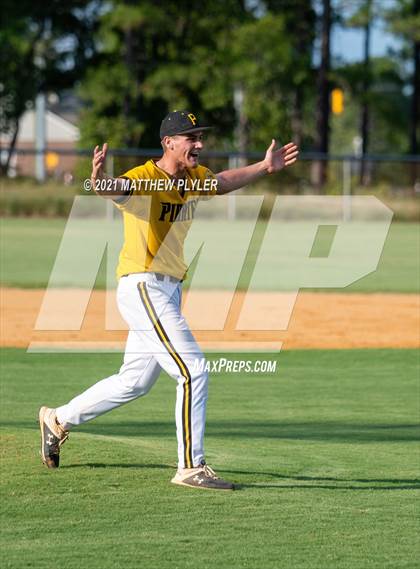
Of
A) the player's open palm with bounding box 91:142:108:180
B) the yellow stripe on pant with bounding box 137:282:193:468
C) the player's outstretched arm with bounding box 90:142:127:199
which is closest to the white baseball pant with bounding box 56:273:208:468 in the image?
the yellow stripe on pant with bounding box 137:282:193:468

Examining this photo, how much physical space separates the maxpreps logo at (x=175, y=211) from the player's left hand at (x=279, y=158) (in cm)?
72

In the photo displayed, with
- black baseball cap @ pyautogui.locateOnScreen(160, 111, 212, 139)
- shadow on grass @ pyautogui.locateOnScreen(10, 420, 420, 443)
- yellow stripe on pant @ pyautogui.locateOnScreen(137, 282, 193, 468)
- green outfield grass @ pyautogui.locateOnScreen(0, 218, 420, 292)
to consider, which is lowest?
green outfield grass @ pyautogui.locateOnScreen(0, 218, 420, 292)

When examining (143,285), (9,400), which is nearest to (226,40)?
(9,400)

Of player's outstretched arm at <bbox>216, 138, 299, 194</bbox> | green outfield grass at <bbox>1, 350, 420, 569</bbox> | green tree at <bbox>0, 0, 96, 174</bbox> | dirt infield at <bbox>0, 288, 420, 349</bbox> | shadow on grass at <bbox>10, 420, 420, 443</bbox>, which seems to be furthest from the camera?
green tree at <bbox>0, 0, 96, 174</bbox>

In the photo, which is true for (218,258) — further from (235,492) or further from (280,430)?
(235,492)

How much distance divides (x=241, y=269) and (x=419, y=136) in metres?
55.2

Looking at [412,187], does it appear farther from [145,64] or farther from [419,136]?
[419,136]

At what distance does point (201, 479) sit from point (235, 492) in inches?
9.9

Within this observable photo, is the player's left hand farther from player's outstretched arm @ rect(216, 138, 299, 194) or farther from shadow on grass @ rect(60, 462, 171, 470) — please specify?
shadow on grass @ rect(60, 462, 171, 470)

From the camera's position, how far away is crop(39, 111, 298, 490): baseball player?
8445 millimetres

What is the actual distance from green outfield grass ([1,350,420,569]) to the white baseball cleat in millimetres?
76

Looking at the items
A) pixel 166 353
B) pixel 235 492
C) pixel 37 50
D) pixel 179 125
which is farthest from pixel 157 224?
pixel 37 50

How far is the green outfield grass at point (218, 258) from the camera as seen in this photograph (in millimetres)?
25953

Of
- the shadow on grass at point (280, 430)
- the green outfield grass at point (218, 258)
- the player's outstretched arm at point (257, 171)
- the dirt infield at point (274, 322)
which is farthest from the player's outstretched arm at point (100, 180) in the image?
the green outfield grass at point (218, 258)
